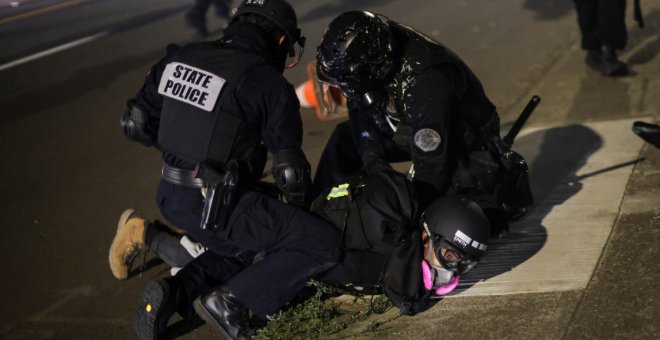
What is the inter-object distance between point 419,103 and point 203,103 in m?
1.08

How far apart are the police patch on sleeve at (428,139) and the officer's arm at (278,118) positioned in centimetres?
59

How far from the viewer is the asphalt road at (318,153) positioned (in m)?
4.50

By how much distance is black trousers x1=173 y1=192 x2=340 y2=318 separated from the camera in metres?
4.51

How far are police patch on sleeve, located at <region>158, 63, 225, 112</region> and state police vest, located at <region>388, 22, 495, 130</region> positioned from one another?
3.20 ft

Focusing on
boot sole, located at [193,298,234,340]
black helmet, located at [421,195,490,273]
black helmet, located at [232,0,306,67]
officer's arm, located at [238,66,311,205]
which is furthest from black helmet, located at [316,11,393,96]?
boot sole, located at [193,298,234,340]

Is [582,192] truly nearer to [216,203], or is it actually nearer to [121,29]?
[216,203]

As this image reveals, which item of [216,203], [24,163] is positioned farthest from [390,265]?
[24,163]

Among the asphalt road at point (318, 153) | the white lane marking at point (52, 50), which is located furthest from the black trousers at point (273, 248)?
the white lane marking at point (52, 50)

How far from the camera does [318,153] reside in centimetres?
709

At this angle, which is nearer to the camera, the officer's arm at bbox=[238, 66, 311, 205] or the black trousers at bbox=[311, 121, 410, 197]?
the officer's arm at bbox=[238, 66, 311, 205]

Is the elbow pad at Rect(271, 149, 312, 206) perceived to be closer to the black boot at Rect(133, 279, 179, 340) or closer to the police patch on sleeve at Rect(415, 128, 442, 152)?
the police patch on sleeve at Rect(415, 128, 442, 152)

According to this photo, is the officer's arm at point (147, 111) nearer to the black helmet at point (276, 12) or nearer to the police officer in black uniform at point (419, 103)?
the black helmet at point (276, 12)

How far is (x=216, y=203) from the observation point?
4.48 m

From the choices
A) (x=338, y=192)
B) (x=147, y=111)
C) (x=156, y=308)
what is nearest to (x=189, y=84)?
(x=147, y=111)
